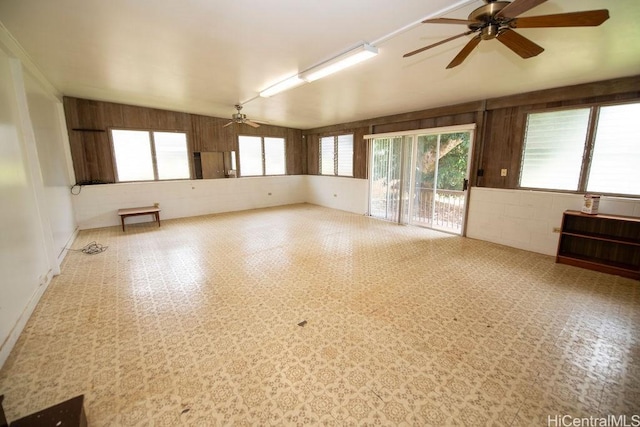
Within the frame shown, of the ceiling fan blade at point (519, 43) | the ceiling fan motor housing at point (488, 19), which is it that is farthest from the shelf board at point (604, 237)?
the ceiling fan motor housing at point (488, 19)

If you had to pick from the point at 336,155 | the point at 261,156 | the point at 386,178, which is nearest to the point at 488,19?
the point at 386,178

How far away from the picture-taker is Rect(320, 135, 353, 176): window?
778 centimetres

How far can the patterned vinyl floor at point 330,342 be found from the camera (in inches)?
63.9

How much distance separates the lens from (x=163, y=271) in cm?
362

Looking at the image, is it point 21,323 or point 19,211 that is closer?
point 21,323

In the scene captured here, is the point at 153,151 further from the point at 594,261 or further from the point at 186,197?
the point at 594,261

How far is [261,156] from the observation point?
831cm

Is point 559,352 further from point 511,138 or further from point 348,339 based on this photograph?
point 511,138

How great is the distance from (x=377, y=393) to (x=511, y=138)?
4.87 meters

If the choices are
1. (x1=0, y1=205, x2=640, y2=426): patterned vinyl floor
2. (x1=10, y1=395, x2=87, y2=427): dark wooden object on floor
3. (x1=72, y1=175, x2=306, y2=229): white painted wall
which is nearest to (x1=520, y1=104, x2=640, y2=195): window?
(x1=0, y1=205, x2=640, y2=426): patterned vinyl floor

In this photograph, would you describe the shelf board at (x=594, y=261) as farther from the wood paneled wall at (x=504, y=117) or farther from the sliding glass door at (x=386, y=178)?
the sliding glass door at (x=386, y=178)

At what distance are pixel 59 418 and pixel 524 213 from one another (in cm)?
592

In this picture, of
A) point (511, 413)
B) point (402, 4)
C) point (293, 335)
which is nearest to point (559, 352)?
point (511, 413)

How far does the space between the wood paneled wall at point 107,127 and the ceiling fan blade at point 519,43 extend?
6.96 metres
